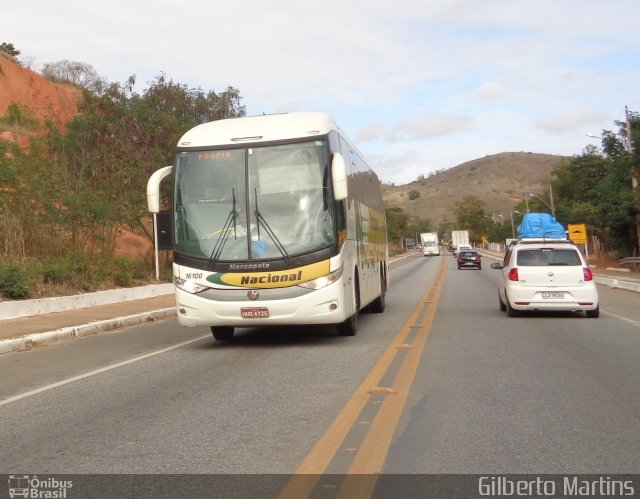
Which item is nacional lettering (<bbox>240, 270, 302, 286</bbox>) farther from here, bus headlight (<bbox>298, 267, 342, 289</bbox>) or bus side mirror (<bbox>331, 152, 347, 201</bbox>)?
bus side mirror (<bbox>331, 152, 347, 201</bbox>)

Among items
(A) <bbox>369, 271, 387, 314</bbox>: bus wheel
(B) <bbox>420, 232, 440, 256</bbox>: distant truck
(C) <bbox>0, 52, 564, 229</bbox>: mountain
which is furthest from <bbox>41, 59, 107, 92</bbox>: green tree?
(C) <bbox>0, 52, 564, 229</bbox>: mountain

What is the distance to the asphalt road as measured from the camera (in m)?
5.57

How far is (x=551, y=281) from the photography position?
15945 mm

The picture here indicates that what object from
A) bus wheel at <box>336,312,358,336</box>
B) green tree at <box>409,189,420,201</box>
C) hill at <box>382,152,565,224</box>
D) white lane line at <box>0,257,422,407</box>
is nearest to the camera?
white lane line at <box>0,257,422,407</box>

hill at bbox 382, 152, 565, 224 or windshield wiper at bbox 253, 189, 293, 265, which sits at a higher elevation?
hill at bbox 382, 152, 565, 224

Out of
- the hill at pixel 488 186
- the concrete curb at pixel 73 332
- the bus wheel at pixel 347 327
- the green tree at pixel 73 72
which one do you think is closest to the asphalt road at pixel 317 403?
the bus wheel at pixel 347 327

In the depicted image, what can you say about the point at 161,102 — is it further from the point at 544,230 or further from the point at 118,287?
the point at 544,230

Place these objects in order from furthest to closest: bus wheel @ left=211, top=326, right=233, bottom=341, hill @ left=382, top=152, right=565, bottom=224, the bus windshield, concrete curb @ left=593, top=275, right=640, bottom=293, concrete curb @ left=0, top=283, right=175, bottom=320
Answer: hill @ left=382, top=152, right=565, bottom=224 < concrete curb @ left=593, top=275, right=640, bottom=293 < concrete curb @ left=0, top=283, right=175, bottom=320 < bus wheel @ left=211, top=326, right=233, bottom=341 < the bus windshield

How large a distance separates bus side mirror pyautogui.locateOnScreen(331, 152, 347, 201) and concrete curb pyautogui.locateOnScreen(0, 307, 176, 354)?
260 inches

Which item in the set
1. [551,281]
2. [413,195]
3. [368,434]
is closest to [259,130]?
[368,434]

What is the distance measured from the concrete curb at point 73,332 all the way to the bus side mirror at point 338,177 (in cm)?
660

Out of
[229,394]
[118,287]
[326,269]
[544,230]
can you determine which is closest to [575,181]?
[544,230]

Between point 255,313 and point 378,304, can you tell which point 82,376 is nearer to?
point 255,313

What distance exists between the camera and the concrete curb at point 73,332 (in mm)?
13500
